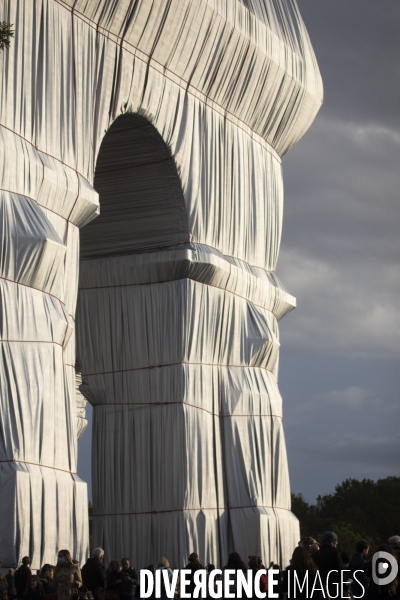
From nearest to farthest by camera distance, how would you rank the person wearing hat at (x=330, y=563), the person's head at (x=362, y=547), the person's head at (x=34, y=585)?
the person wearing hat at (x=330, y=563) → the person's head at (x=362, y=547) → the person's head at (x=34, y=585)

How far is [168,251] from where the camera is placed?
22.4 m

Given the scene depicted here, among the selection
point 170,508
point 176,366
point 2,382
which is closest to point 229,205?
point 176,366

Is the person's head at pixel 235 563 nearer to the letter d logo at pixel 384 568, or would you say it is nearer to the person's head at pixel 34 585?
the person's head at pixel 34 585

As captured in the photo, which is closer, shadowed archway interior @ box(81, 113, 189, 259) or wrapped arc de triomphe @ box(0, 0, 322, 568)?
wrapped arc de triomphe @ box(0, 0, 322, 568)

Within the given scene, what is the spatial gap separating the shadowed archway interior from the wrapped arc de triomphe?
0.09 ft

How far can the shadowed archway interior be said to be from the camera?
22156 mm

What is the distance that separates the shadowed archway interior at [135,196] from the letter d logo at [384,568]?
1399 centimetres

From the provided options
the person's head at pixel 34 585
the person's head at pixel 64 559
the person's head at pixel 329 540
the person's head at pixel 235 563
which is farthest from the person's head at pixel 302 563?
the person's head at pixel 34 585

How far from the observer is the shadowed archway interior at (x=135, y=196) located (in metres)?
22.2

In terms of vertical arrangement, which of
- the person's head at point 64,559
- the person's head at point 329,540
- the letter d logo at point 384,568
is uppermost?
the person's head at point 64,559

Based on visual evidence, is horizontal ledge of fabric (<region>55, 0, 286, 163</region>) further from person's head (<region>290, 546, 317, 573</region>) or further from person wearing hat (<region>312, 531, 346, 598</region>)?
person's head (<region>290, 546, 317, 573</region>)

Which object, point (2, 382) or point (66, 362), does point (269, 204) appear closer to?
point (66, 362)

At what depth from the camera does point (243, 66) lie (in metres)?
24.0

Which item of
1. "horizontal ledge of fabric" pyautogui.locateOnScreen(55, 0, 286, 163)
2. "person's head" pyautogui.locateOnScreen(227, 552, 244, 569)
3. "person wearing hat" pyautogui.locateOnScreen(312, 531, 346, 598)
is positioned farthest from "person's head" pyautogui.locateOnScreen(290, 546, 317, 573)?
"horizontal ledge of fabric" pyautogui.locateOnScreen(55, 0, 286, 163)
